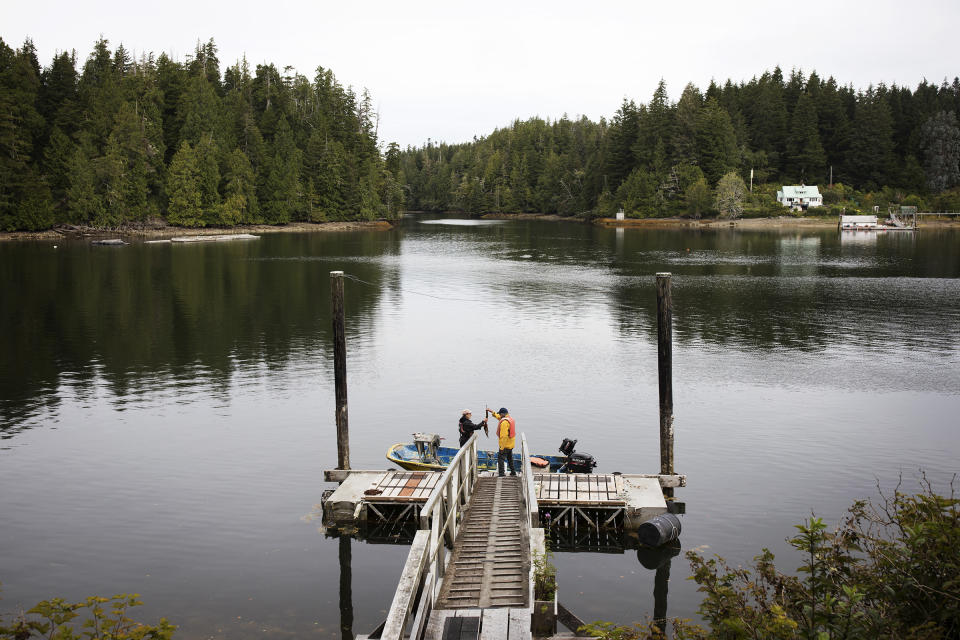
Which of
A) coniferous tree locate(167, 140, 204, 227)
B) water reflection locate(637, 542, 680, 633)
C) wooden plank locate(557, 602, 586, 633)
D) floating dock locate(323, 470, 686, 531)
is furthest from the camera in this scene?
coniferous tree locate(167, 140, 204, 227)

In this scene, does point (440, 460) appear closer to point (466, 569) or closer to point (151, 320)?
point (466, 569)

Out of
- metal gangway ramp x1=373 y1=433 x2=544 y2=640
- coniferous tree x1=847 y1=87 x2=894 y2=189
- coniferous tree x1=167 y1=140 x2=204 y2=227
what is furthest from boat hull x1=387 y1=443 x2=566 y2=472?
coniferous tree x1=847 y1=87 x2=894 y2=189

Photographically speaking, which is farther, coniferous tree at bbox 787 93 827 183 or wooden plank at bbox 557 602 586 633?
coniferous tree at bbox 787 93 827 183

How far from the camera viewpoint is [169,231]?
129375mm

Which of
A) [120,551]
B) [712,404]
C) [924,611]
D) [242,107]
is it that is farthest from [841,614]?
[242,107]

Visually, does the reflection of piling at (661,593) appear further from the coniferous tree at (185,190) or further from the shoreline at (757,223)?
the shoreline at (757,223)

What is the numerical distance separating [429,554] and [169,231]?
13055cm

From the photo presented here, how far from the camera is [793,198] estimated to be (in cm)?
15800

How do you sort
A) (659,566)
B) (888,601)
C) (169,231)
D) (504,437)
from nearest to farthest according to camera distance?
1. (888,601)
2. (659,566)
3. (504,437)
4. (169,231)

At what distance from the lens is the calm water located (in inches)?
665

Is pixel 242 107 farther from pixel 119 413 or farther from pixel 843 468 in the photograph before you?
pixel 843 468

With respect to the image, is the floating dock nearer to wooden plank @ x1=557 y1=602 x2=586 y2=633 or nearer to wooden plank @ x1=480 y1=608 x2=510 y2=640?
wooden plank @ x1=557 y1=602 x2=586 y2=633

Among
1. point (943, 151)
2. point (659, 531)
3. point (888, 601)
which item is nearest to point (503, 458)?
point (659, 531)

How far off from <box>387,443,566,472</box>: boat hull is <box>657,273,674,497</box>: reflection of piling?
2.94 m
